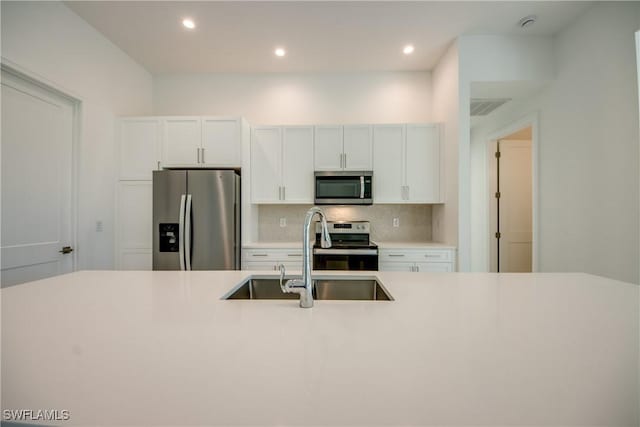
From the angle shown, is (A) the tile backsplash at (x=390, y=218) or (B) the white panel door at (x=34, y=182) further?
(A) the tile backsplash at (x=390, y=218)

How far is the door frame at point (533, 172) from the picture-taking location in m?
3.09

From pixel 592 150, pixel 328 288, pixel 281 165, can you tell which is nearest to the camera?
pixel 328 288

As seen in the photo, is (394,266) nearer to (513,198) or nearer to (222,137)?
(222,137)

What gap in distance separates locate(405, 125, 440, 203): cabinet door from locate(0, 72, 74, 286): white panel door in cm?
336

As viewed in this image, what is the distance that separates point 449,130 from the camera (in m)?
3.18

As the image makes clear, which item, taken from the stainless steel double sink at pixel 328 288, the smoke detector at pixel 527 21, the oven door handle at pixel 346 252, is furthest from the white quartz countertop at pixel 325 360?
the smoke detector at pixel 527 21

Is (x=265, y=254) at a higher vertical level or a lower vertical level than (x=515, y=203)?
lower

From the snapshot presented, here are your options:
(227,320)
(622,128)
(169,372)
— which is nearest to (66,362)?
(169,372)

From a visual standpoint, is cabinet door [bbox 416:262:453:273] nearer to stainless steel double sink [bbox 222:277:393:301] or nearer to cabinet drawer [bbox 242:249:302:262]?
cabinet drawer [bbox 242:249:302:262]

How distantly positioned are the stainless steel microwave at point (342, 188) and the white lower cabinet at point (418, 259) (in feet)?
2.08

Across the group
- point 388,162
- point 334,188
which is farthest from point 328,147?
point 388,162

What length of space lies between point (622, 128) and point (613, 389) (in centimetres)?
256

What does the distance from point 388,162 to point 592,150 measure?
5.77 feet

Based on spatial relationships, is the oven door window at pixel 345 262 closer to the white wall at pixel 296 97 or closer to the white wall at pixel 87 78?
the white wall at pixel 296 97
